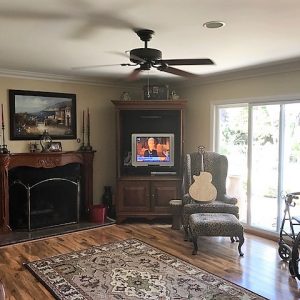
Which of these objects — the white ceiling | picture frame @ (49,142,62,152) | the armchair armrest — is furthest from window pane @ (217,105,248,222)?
picture frame @ (49,142,62,152)

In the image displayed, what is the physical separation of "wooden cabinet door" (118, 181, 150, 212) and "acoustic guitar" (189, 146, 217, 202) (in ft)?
3.00

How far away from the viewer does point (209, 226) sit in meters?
3.89

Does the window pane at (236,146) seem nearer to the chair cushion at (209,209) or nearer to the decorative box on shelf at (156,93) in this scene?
the chair cushion at (209,209)

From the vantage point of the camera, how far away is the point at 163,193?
538cm

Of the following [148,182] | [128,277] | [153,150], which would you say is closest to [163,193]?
[148,182]

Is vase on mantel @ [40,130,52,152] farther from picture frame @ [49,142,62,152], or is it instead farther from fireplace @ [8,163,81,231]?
fireplace @ [8,163,81,231]

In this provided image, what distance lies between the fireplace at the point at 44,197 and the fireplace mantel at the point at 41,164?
0.35ft

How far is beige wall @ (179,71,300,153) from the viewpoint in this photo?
4357 millimetres

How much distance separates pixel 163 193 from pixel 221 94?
1861 millimetres

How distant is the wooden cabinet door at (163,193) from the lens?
212 inches

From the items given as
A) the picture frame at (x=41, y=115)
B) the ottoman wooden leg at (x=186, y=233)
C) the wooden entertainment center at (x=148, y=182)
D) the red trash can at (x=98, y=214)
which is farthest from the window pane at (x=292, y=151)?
the picture frame at (x=41, y=115)

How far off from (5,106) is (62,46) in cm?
191

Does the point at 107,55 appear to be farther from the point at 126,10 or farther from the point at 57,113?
the point at 57,113

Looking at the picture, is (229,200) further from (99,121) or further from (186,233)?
(99,121)
